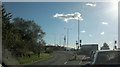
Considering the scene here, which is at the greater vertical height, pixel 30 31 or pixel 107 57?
pixel 30 31

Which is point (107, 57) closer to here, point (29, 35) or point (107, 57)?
point (107, 57)

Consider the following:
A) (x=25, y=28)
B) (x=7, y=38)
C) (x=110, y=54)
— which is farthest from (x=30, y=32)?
(x=110, y=54)

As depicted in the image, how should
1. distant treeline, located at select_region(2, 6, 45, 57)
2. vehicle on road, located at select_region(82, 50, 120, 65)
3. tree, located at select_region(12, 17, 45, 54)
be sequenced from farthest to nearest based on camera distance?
tree, located at select_region(12, 17, 45, 54) < distant treeline, located at select_region(2, 6, 45, 57) < vehicle on road, located at select_region(82, 50, 120, 65)

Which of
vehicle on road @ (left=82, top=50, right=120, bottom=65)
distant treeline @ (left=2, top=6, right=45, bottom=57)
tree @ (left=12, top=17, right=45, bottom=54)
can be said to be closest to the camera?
vehicle on road @ (left=82, top=50, right=120, bottom=65)

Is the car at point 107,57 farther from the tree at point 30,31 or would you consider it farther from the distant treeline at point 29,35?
the tree at point 30,31

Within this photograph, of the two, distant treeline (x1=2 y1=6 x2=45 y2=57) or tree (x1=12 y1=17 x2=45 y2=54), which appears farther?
tree (x1=12 y1=17 x2=45 y2=54)

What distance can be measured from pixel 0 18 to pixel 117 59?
2774 centimetres

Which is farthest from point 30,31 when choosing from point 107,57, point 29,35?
point 107,57

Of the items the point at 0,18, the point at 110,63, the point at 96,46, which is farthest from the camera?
the point at 96,46

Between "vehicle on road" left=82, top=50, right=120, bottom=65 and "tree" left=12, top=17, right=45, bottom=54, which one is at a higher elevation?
"tree" left=12, top=17, right=45, bottom=54

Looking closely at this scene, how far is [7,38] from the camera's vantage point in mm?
37531

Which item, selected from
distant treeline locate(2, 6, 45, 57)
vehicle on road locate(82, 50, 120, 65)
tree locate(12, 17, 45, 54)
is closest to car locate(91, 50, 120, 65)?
vehicle on road locate(82, 50, 120, 65)

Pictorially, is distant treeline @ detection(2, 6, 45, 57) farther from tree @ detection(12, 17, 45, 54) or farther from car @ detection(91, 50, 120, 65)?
car @ detection(91, 50, 120, 65)

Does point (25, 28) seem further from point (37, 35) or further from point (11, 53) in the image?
point (11, 53)
